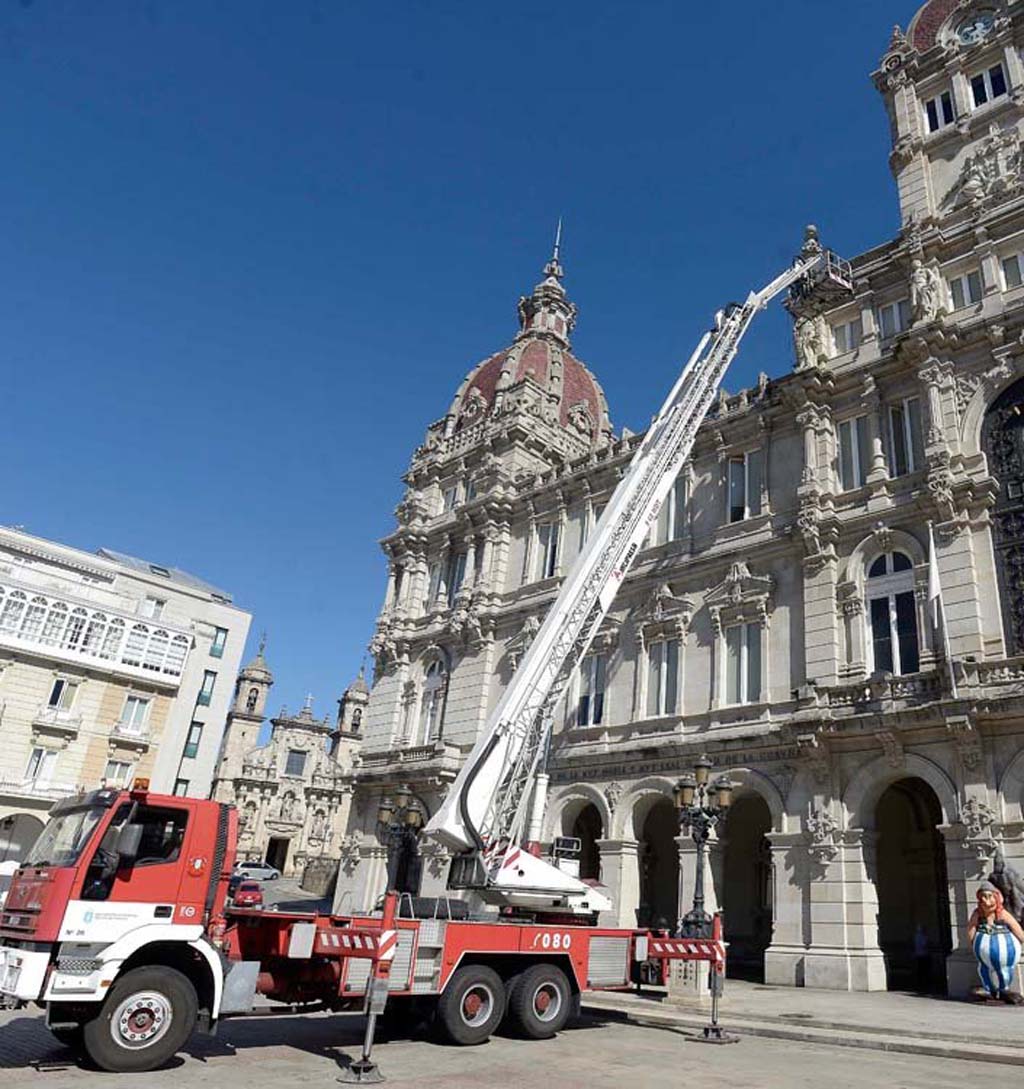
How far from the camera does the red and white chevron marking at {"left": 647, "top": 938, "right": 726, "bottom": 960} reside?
542 inches

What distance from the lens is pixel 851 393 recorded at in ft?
88.1

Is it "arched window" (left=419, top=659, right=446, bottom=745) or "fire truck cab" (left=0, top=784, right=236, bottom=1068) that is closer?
"fire truck cab" (left=0, top=784, right=236, bottom=1068)

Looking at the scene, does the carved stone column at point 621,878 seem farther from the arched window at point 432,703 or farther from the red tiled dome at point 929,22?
the red tiled dome at point 929,22

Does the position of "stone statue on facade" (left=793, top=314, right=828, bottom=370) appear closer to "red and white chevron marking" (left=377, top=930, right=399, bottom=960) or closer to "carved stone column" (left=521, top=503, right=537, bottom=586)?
"carved stone column" (left=521, top=503, right=537, bottom=586)

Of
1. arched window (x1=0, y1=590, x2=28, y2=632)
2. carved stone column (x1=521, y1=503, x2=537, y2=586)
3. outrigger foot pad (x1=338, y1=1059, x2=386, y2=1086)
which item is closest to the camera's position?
outrigger foot pad (x1=338, y1=1059, x2=386, y2=1086)

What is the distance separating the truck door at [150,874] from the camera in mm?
9898

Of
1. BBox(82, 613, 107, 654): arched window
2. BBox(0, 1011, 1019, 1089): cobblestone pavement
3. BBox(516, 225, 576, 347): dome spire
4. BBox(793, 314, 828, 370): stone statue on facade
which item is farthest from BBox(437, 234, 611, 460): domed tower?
BBox(0, 1011, 1019, 1089): cobblestone pavement

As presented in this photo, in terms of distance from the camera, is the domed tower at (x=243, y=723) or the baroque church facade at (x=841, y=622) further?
the domed tower at (x=243, y=723)

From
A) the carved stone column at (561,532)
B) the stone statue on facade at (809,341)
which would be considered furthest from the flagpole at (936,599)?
the carved stone column at (561,532)

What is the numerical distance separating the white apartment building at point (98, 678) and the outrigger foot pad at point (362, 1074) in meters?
35.0

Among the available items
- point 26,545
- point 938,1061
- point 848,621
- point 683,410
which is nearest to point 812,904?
point 848,621

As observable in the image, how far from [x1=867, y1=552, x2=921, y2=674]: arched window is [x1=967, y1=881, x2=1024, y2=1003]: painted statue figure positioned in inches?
262

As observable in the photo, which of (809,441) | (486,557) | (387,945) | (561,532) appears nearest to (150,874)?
(387,945)

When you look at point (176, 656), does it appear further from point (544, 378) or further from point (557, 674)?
point (557, 674)
